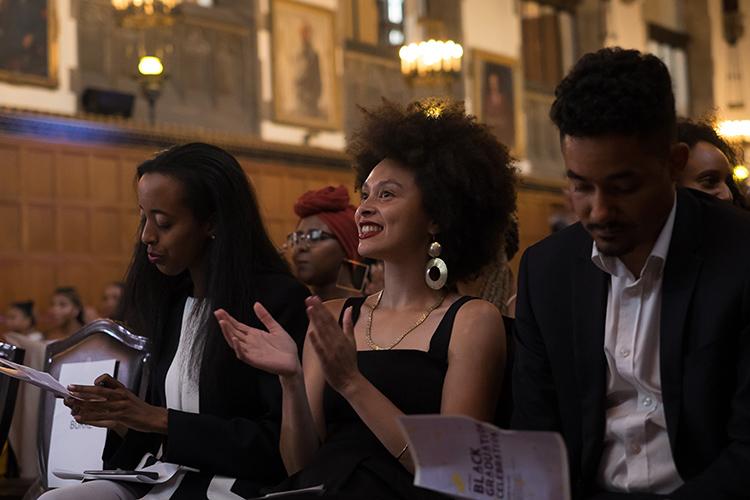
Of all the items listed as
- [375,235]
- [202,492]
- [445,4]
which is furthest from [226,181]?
[445,4]

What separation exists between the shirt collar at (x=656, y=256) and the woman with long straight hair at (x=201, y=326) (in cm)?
135

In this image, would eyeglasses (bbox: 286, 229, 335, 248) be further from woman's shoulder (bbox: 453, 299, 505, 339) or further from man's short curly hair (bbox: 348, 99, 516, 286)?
woman's shoulder (bbox: 453, 299, 505, 339)

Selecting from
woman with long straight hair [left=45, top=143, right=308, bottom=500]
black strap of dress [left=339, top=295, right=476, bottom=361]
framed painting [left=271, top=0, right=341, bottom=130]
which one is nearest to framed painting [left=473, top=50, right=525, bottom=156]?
framed painting [left=271, top=0, right=341, bottom=130]

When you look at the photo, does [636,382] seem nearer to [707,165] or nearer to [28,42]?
[707,165]

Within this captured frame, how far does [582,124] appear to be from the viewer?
262cm

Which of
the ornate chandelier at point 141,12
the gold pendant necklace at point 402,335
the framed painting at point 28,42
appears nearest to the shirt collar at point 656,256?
the gold pendant necklace at point 402,335

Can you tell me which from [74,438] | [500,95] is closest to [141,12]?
[500,95]

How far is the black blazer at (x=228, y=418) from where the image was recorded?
11.9ft

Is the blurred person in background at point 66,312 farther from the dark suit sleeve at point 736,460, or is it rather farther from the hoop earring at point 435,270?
the dark suit sleeve at point 736,460

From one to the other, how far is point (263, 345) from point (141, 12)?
31.2 ft

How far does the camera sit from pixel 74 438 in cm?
420

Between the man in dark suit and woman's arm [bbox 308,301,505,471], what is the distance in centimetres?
50

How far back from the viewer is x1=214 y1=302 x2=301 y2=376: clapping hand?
3.26 meters

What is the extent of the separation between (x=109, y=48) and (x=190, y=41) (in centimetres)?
133
